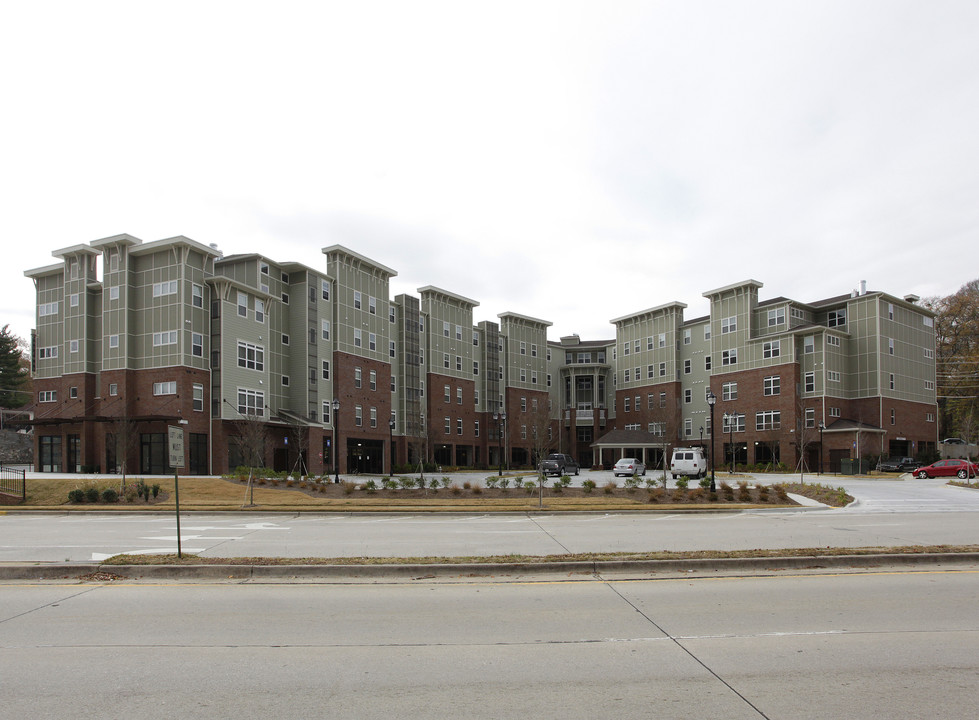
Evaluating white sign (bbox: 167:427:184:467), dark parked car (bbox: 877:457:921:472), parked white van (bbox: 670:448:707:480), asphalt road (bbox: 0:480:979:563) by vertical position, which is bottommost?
dark parked car (bbox: 877:457:921:472)

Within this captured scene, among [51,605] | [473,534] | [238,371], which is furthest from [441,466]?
[51,605]

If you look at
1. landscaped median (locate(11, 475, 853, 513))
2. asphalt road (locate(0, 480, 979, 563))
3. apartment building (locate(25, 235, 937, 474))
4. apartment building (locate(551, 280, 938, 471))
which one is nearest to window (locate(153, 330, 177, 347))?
apartment building (locate(25, 235, 937, 474))

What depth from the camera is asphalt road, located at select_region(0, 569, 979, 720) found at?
17.9ft

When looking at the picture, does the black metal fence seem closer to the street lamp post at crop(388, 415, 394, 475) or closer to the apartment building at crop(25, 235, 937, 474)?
the apartment building at crop(25, 235, 937, 474)

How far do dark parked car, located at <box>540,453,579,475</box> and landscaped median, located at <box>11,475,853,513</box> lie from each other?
19568 mm

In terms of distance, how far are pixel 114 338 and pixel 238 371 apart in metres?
8.65

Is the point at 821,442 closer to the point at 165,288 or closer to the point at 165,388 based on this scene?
the point at 165,388

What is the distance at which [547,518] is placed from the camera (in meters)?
21.3

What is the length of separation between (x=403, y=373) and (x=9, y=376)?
1909 inches

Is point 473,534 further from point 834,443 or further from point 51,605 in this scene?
point 834,443

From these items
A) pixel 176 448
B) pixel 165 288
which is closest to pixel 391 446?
pixel 165 288

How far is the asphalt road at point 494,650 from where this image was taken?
215 inches

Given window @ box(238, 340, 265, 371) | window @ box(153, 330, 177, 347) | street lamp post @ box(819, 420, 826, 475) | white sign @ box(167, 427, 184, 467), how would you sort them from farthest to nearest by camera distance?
1. street lamp post @ box(819, 420, 826, 475)
2. window @ box(238, 340, 265, 371)
3. window @ box(153, 330, 177, 347)
4. white sign @ box(167, 427, 184, 467)

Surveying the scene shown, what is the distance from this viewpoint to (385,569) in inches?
434
